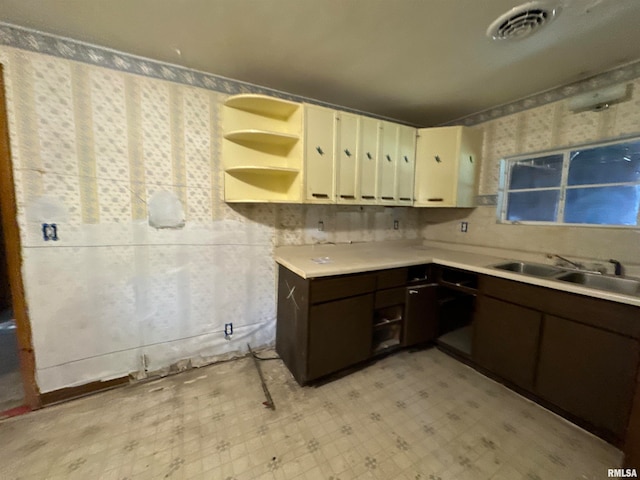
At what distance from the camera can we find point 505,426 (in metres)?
1.55

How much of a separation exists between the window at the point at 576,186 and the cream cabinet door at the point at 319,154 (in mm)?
1750

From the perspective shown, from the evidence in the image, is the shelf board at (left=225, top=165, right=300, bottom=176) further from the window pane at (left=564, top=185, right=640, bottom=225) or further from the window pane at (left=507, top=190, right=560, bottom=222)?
the window pane at (left=564, top=185, right=640, bottom=225)

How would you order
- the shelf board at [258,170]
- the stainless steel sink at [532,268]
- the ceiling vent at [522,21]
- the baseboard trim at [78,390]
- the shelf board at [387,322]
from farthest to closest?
the shelf board at [387,322], the stainless steel sink at [532,268], the shelf board at [258,170], the baseboard trim at [78,390], the ceiling vent at [522,21]

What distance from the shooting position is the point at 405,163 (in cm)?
242

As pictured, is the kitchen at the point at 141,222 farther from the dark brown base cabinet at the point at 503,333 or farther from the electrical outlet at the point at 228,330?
the dark brown base cabinet at the point at 503,333

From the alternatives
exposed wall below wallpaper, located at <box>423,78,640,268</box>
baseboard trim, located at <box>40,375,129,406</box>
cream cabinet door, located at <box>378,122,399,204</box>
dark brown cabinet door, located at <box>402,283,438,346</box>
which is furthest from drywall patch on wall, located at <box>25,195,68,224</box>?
exposed wall below wallpaper, located at <box>423,78,640,268</box>

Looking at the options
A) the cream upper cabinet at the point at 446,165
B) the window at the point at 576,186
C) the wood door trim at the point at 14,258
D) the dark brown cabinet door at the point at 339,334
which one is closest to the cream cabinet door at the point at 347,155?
the cream upper cabinet at the point at 446,165

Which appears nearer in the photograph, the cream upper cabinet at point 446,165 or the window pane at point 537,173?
the window pane at point 537,173

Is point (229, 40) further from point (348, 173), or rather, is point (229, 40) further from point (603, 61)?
point (603, 61)

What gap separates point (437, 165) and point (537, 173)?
869 millimetres

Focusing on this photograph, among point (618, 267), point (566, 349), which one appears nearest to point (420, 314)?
point (566, 349)

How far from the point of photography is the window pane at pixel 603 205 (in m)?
1.77

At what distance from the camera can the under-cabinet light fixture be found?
1688mm

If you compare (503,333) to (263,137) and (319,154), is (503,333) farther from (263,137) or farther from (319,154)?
(263,137)
